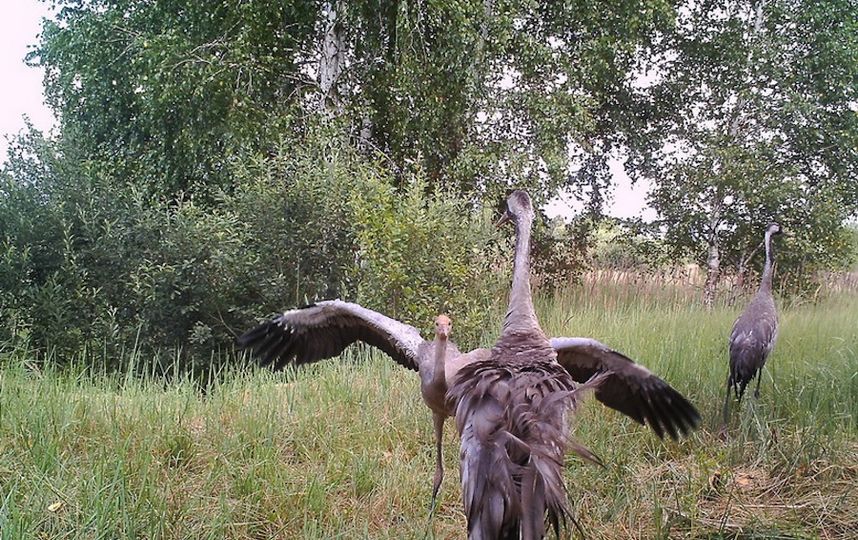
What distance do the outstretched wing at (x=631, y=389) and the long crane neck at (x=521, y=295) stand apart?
0.40 m

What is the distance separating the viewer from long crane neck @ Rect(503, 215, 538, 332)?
3.37 m

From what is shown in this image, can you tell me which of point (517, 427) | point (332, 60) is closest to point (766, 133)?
point (332, 60)

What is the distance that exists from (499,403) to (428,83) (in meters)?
7.19

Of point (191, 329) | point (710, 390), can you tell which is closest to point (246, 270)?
point (191, 329)

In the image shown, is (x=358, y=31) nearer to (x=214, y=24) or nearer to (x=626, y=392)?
(x=214, y=24)

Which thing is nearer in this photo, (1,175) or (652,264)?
(1,175)

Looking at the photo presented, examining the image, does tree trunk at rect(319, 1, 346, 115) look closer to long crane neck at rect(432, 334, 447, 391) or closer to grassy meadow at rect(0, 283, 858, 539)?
grassy meadow at rect(0, 283, 858, 539)

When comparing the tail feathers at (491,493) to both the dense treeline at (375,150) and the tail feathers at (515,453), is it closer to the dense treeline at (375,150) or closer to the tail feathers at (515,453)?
the tail feathers at (515,453)

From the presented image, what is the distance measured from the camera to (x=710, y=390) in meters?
4.92

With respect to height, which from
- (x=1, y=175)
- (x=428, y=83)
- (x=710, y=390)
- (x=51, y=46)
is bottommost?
(x=710, y=390)

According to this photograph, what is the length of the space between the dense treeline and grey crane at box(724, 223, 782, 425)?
259cm

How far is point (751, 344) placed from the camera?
Answer: 4965 millimetres

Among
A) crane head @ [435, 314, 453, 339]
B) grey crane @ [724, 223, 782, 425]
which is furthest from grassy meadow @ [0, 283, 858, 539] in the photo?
crane head @ [435, 314, 453, 339]

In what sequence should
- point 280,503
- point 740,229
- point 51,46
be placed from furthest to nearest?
point 51,46 → point 740,229 → point 280,503
